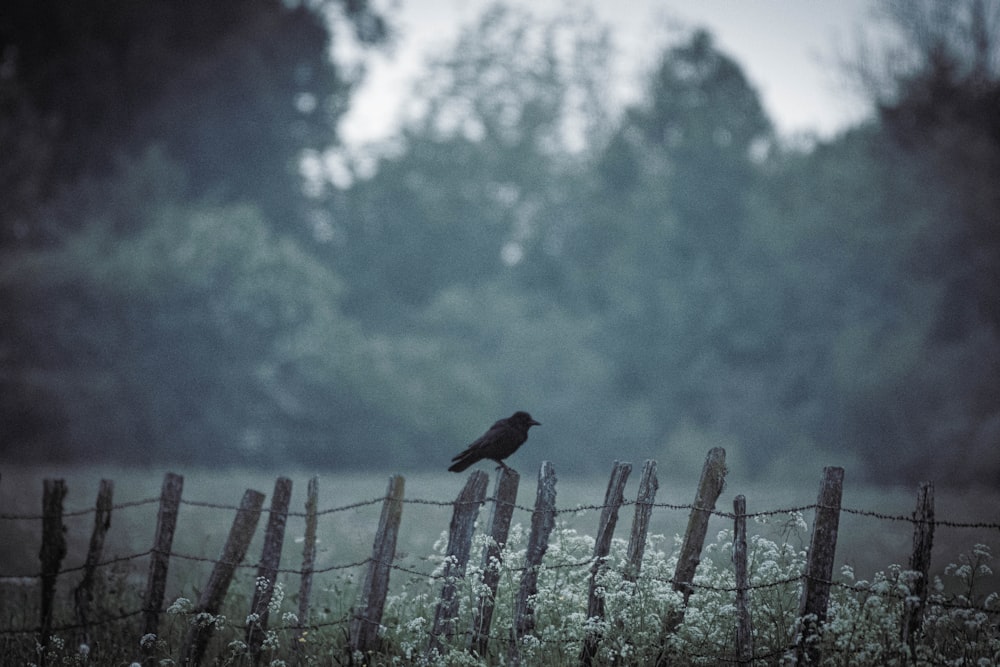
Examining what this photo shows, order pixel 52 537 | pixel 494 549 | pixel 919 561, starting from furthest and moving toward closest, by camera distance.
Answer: pixel 52 537 < pixel 494 549 < pixel 919 561

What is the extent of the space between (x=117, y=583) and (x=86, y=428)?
29.5 meters

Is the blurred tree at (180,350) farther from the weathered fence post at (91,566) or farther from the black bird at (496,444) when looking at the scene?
the black bird at (496,444)

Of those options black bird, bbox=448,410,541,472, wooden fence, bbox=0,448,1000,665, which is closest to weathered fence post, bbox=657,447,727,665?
wooden fence, bbox=0,448,1000,665

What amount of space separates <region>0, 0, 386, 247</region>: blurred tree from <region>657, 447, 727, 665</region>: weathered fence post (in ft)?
114

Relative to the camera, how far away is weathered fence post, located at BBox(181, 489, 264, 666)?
9.09 m

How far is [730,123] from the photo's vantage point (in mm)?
60250

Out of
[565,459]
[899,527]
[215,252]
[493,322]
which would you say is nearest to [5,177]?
[215,252]

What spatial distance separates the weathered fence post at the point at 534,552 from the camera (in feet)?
26.5

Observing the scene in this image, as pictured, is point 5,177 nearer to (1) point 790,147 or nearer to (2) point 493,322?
(2) point 493,322

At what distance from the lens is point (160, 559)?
9.60m

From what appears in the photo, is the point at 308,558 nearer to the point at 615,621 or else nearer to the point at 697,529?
the point at 615,621

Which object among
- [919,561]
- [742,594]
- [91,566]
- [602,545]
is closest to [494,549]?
[602,545]

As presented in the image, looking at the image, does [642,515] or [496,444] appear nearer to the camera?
[642,515]

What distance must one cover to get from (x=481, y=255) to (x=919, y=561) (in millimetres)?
→ 52066
